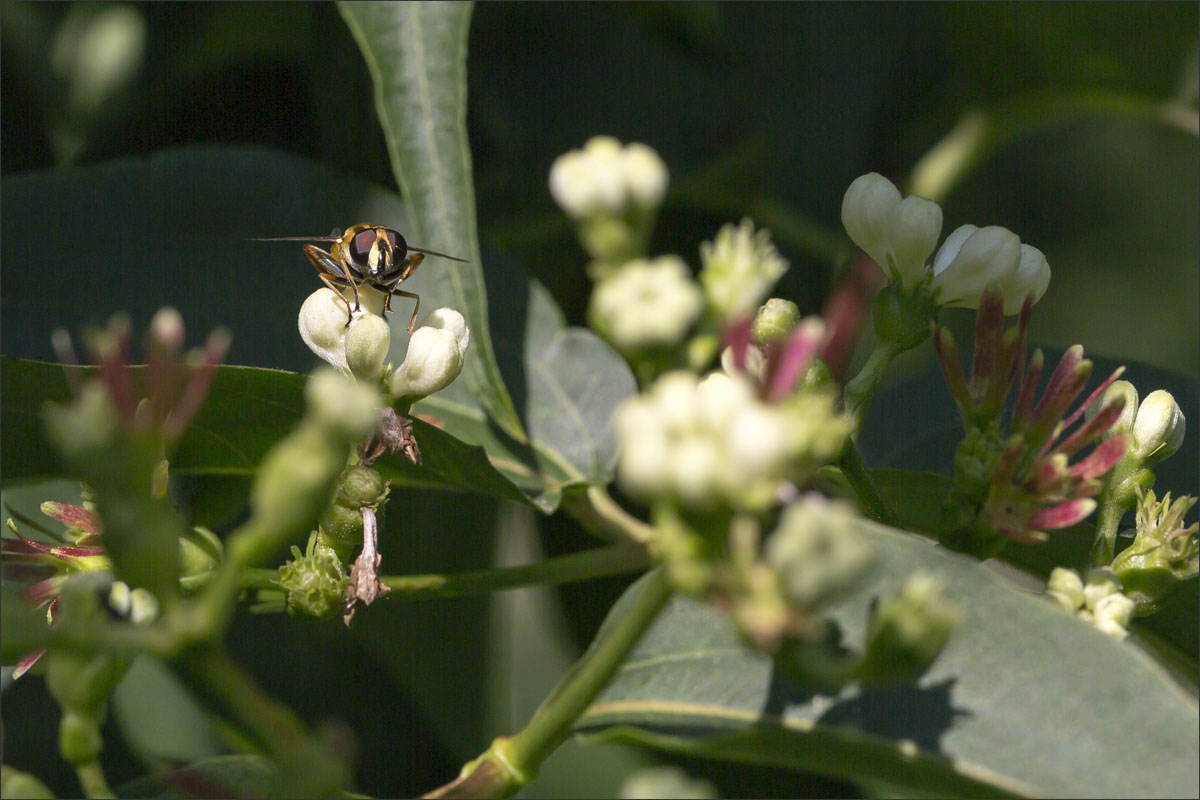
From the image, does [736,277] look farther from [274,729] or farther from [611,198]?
[274,729]

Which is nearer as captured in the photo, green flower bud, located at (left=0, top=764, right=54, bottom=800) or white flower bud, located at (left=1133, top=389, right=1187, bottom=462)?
green flower bud, located at (left=0, top=764, right=54, bottom=800)

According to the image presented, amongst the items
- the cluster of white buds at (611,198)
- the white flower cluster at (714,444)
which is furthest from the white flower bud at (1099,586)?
the cluster of white buds at (611,198)

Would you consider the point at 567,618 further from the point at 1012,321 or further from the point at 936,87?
the point at 936,87

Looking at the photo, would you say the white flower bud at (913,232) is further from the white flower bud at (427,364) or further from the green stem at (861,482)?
the white flower bud at (427,364)

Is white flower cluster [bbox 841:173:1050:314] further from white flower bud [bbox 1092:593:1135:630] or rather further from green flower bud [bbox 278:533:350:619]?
green flower bud [bbox 278:533:350:619]

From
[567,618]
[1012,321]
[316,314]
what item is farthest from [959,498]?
[1012,321]

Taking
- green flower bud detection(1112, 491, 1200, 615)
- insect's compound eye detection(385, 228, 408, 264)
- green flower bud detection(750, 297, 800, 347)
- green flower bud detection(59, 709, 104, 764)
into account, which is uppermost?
insect's compound eye detection(385, 228, 408, 264)

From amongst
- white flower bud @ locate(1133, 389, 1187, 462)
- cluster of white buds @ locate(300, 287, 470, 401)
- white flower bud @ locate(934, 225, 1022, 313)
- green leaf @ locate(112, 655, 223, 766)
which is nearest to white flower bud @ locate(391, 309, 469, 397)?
cluster of white buds @ locate(300, 287, 470, 401)
